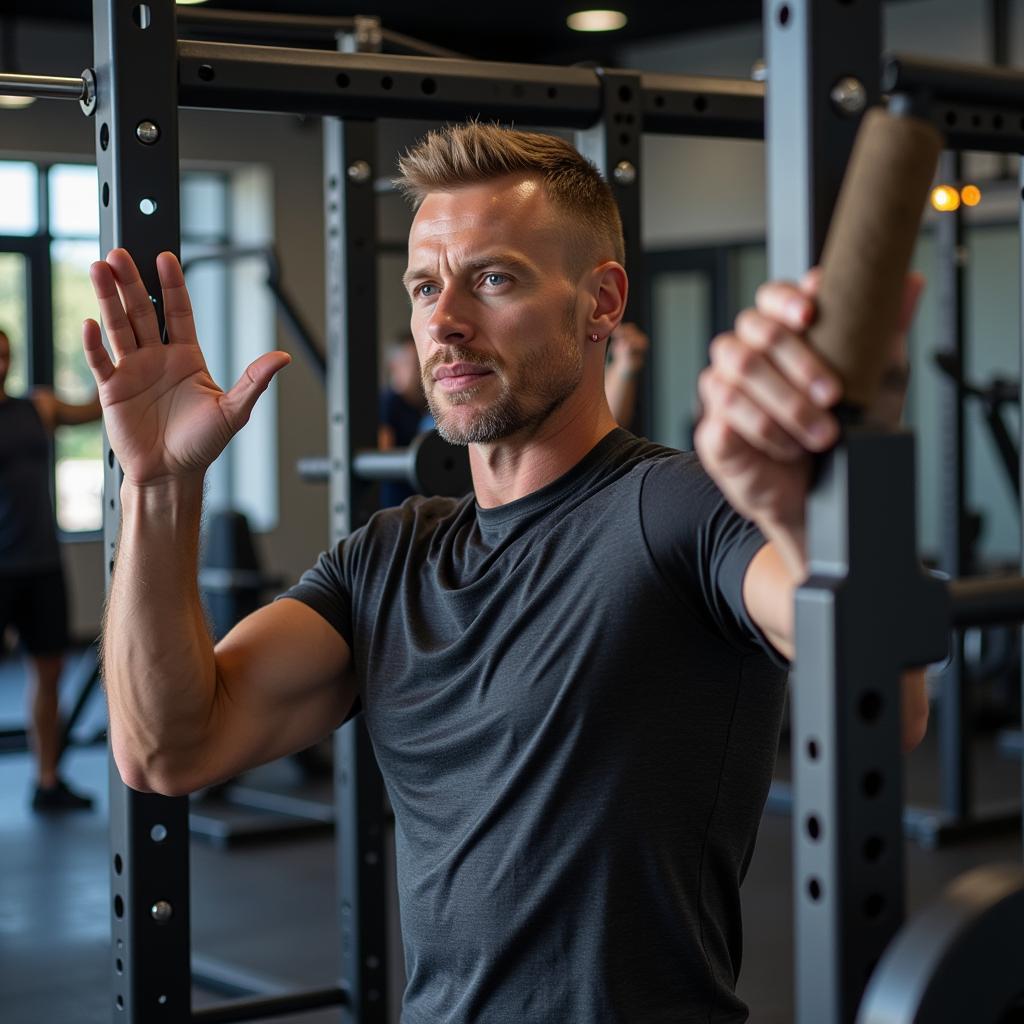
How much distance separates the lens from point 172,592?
4.52 feet

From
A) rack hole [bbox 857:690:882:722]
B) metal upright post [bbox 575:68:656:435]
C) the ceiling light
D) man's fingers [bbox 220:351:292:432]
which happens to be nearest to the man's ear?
man's fingers [bbox 220:351:292:432]

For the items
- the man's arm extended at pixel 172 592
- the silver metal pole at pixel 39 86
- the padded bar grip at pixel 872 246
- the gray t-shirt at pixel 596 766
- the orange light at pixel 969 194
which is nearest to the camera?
the padded bar grip at pixel 872 246

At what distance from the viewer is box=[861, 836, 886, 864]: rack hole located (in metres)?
Result: 0.83

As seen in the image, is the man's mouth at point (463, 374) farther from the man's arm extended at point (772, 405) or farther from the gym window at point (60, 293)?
the gym window at point (60, 293)

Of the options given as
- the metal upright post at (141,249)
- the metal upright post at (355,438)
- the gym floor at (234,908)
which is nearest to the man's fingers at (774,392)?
the metal upright post at (141,249)

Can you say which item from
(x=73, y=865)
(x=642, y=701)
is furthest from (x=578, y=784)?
(x=73, y=865)

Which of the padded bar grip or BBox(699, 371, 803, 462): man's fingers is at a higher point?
the padded bar grip

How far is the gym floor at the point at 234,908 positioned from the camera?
3.17 metres

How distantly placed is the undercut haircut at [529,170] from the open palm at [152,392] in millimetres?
247

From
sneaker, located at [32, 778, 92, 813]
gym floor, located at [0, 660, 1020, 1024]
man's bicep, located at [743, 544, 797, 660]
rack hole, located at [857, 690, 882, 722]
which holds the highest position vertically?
man's bicep, located at [743, 544, 797, 660]

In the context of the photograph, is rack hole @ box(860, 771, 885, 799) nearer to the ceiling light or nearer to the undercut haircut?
the undercut haircut

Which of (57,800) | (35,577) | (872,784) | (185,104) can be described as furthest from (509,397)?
(57,800)

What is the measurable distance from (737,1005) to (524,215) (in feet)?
2.43

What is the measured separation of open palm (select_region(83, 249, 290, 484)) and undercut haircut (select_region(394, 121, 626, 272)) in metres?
Result: 0.25
